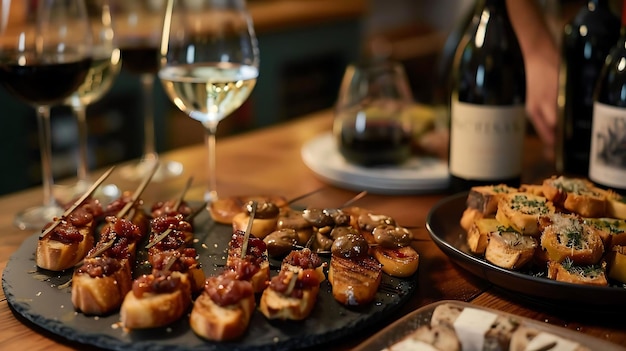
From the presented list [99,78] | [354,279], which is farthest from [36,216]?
[354,279]

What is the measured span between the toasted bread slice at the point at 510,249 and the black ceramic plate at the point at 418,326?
0.61 feet

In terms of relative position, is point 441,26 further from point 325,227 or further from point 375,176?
point 325,227

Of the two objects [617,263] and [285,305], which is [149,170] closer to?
[285,305]

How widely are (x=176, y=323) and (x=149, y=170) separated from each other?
869 millimetres

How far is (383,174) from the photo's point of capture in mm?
1446

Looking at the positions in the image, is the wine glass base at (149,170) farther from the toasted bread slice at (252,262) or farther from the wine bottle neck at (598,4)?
the wine bottle neck at (598,4)

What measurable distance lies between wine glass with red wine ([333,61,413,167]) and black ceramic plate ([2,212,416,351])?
1.92 ft

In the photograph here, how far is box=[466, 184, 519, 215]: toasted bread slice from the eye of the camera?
1094 mm

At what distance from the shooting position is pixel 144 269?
972mm

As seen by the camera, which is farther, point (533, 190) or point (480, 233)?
point (533, 190)

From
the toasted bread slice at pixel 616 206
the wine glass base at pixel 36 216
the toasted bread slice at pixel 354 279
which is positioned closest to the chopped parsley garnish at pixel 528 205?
the toasted bread slice at pixel 616 206

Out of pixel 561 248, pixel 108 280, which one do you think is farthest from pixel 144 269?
pixel 561 248

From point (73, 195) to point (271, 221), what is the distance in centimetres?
54

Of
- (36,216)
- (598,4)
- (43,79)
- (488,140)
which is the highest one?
(598,4)
